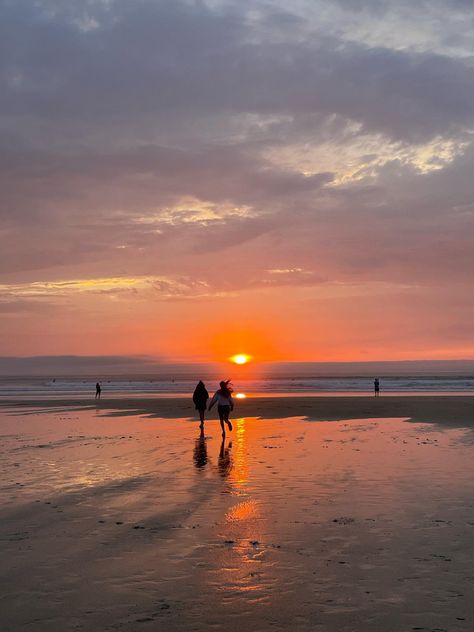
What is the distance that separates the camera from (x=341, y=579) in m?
7.49

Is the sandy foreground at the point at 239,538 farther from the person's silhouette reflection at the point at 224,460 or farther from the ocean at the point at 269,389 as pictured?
the ocean at the point at 269,389

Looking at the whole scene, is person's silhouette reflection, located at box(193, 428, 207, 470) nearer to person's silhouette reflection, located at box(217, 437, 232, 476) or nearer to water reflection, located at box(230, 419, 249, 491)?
person's silhouette reflection, located at box(217, 437, 232, 476)

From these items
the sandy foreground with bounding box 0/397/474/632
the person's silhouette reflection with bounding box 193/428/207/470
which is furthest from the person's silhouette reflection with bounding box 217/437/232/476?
the person's silhouette reflection with bounding box 193/428/207/470

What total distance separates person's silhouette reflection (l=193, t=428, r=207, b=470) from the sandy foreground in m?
0.09

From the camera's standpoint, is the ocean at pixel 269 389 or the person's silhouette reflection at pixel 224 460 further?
the ocean at pixel 269 389

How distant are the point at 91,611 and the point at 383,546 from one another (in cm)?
437

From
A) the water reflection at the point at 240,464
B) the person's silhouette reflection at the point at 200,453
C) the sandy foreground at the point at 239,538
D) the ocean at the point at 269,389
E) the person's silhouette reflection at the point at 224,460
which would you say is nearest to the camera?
the sandy foreground at the point at 239,538

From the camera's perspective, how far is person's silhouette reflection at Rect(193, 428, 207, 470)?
1719cm

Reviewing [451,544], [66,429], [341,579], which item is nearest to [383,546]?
[451,544]

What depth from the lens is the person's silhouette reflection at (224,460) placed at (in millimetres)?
15727

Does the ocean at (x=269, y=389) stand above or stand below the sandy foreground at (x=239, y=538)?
above

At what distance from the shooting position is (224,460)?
17.8 meters

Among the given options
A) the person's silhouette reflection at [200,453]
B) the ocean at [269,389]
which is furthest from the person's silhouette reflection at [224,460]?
the ocean at [269,389]

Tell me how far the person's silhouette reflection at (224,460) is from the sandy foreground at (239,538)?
12cm
